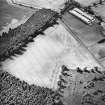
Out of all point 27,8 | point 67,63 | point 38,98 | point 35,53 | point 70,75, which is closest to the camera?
point 38,98

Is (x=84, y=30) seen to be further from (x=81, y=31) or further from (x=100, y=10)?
(x=100, y=10)

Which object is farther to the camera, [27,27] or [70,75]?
[27,27]

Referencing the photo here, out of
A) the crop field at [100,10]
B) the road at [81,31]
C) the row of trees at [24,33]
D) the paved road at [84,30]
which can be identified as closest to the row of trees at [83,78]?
the road at [81,31]

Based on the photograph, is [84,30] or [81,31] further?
[84,30]

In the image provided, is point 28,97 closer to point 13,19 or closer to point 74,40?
point 74,40

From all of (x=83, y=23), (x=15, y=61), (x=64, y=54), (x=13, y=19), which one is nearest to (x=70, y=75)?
(x=64, y=54)

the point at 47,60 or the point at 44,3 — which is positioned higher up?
the point at 44,3

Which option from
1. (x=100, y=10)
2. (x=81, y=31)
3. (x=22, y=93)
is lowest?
(x=22, y=93)

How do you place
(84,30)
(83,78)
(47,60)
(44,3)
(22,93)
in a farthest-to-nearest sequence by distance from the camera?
(44,3) → (84,30) → (47,60) → (83,78) → (22,93)

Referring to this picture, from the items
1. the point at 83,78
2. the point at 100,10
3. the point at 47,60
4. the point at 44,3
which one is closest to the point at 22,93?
the point at 47,60
